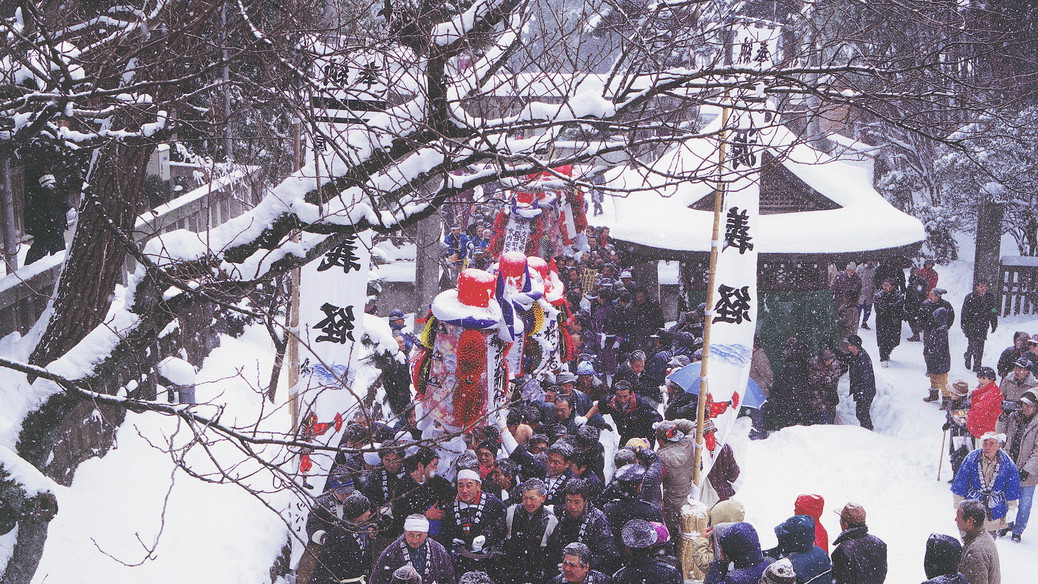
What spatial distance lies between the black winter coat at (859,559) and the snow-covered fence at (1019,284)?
440 inches

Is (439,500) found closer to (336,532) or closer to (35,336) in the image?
(336,532)

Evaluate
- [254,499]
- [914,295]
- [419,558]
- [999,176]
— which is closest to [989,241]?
[999,176]

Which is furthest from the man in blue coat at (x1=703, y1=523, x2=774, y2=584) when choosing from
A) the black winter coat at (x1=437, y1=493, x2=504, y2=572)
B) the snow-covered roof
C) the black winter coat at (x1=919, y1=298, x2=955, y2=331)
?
the black winter coat at (x1=919, y1=298, x2=955, y2=331)

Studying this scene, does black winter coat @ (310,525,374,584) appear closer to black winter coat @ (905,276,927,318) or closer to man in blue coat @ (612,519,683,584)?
man in blue coat @ (612,519,683,584)

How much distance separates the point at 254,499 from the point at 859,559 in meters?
5.19

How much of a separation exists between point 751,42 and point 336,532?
5.37 meters

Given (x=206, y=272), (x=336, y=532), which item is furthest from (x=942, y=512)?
(x=206, y=272)

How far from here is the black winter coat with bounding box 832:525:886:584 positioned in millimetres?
5496

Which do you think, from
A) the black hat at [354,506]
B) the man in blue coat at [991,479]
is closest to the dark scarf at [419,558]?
the black hat at [354,506]

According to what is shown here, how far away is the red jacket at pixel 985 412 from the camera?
28.5ft

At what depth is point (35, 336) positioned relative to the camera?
5062 mm

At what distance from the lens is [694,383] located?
26.5 feet

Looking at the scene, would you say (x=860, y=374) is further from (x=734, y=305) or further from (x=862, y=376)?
(x=734, y=305)

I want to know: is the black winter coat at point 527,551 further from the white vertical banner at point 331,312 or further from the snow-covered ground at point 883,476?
the snow-covered ground at point 883,476
